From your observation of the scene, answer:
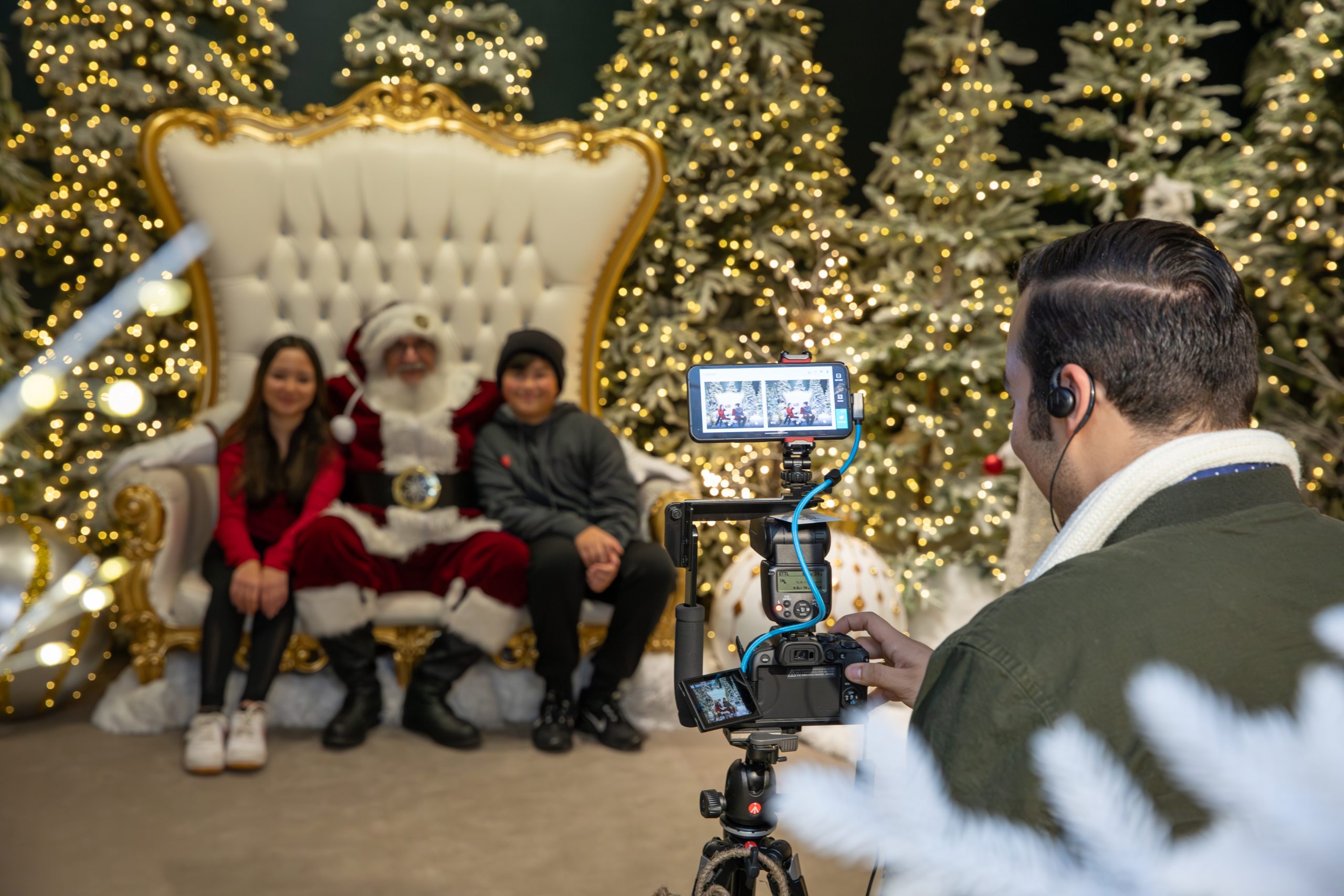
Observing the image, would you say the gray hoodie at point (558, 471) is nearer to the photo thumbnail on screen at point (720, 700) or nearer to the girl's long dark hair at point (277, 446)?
the girl's long dark hair at point (277, 446)

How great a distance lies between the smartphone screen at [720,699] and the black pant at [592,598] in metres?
1.62

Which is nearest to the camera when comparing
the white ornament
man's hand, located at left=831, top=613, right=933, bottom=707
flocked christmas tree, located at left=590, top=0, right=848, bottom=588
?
man's hand, located at left=831, top=613, right=933, bottom=707

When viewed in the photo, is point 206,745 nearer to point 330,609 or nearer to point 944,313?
point 330,609

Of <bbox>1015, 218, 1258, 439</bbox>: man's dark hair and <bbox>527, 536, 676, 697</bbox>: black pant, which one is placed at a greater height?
<bbox>1015, 218, 1258, 439</bbox>: man's dark hair

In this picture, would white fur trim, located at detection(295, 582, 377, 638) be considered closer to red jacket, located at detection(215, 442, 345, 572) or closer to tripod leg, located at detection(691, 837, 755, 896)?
red jacket, located at detection(215, 442, 345, 572)

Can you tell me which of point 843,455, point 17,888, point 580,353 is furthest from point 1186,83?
point 17,888

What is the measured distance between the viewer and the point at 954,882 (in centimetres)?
21

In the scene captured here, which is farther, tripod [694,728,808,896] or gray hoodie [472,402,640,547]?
gray hoodie [472,402,640,547]

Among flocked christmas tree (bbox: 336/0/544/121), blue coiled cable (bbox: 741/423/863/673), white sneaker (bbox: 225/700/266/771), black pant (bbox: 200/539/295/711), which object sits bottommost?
white sneaker (bbox: 225/700/266/771)

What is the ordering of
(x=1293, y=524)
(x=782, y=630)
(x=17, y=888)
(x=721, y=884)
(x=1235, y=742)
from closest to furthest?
(x=1235, y=742) → (x=1293, y=524) → (x=782, y=630) → (x=721, y=884) → (x=17, y=888)

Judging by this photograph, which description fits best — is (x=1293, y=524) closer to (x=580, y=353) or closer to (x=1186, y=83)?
(x=580, y=353)

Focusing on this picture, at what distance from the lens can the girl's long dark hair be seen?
10.2 feet

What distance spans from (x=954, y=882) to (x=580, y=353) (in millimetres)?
3816

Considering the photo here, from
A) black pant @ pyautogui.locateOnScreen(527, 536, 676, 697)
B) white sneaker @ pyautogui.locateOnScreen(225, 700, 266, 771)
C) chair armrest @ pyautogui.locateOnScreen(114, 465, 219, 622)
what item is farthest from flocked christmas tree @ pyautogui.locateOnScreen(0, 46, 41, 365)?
black pant @ pyautogui.locateOnScreen(527, 536, 676, 697)
